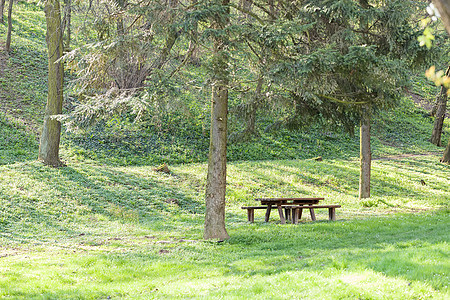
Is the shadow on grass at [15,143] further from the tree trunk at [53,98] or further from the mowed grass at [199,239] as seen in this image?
the mowed grass at [199,239]

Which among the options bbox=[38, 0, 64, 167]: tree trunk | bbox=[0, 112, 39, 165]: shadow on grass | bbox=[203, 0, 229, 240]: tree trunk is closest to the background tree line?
bbox=[203, 0, 229, 240]: tree trunk

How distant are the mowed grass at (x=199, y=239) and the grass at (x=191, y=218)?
4 cm

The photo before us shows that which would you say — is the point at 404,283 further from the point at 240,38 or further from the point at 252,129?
the point at 252,129

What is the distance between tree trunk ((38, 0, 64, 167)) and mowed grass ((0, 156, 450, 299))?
69 centimetres

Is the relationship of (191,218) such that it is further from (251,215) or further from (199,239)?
(199,239)

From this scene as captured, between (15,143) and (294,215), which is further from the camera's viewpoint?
(15,143)

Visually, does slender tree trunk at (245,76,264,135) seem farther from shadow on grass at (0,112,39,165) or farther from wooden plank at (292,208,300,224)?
shadow on grass at (0,112,39,165)

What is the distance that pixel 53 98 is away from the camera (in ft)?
55.0

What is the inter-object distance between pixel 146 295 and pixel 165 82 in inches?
162

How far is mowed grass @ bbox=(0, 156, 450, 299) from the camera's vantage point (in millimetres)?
5785

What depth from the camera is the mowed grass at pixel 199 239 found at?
579 centimetres

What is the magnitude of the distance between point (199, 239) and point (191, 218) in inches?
146

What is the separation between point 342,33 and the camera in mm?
10539

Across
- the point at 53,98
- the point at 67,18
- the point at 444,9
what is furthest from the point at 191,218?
the point at 444,9
